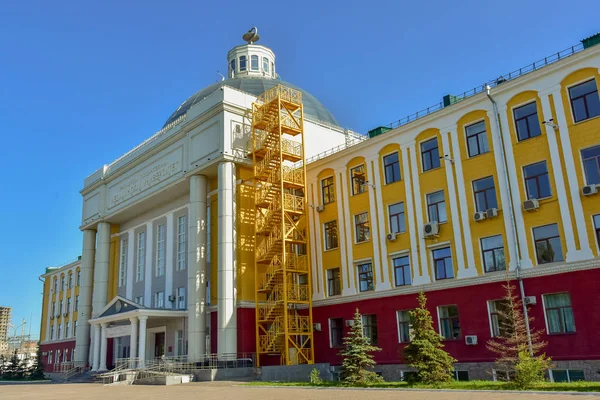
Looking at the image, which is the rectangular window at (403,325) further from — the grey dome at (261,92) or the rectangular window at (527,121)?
the grey dome at (261,92)

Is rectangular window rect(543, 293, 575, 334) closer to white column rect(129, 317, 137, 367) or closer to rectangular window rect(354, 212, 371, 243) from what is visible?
rectangular window rect(354, 212, 371, 243)

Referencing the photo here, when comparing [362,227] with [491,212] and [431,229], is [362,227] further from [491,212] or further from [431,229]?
[491,212]

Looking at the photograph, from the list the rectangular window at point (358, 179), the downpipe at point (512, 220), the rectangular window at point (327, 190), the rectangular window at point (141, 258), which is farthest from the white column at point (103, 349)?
the downpipe at point (512, 220)

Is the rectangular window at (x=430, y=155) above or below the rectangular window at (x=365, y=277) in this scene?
above

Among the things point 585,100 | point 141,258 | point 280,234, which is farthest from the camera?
point 141,258

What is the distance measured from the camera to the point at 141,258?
39.6 m

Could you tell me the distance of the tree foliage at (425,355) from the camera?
1777 centimetres

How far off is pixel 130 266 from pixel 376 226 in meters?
21.1

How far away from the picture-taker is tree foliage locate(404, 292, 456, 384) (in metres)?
17.8

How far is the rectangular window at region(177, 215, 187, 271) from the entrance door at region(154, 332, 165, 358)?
4.37m

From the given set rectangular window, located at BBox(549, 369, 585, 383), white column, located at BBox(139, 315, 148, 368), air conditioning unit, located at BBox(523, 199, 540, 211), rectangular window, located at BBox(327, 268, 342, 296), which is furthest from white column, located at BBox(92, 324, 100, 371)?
air conditioning unit, located at BBox(523, 199, 540, 211)

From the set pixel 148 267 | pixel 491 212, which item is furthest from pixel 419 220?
pixel 148 267

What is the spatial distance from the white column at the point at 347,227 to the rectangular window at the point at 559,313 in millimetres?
9894

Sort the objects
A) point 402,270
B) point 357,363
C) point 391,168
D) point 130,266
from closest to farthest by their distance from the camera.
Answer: point 357,363, point 402,270, point 391,168, point 130,266
